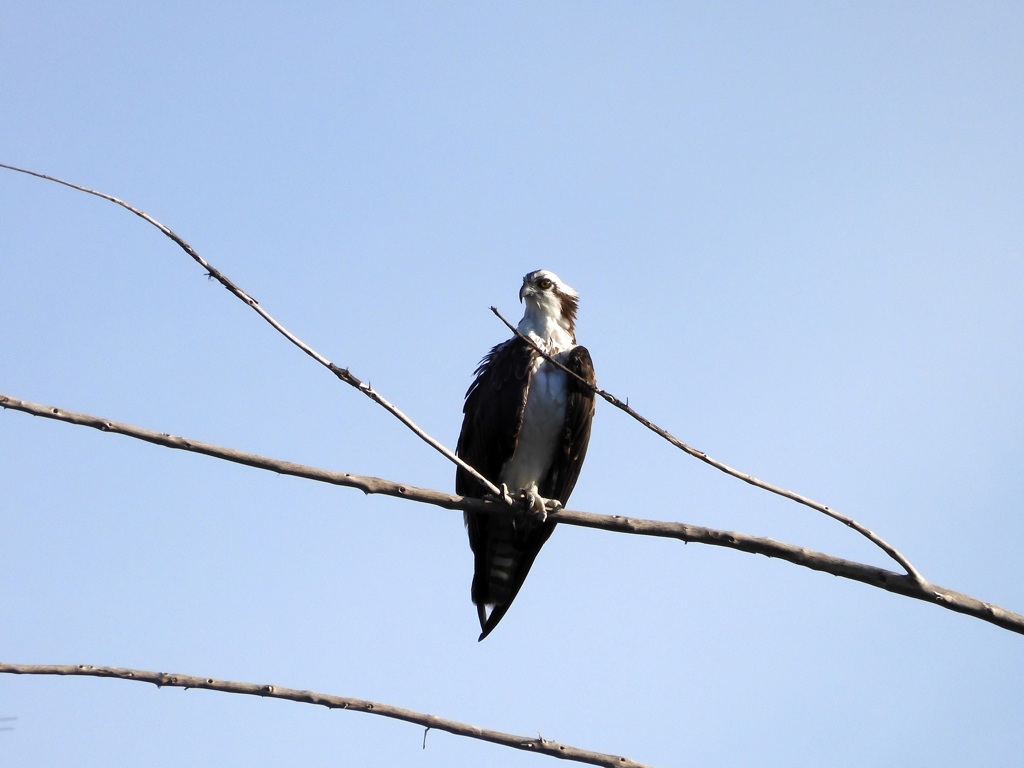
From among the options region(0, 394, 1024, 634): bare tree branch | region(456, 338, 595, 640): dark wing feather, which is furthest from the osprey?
region(0, 394, 1024, 634): bare tree branch

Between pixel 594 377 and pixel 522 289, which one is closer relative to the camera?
pixel 594 377

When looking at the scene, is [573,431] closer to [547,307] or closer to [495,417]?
[495,417]

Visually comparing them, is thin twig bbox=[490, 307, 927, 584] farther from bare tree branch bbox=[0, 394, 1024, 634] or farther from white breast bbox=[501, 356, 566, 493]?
white breast bbox=[501, 356, 566, 493]

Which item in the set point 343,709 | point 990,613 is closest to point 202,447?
point 343,709

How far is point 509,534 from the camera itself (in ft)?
24.1

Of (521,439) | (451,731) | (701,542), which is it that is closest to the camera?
(451,731)

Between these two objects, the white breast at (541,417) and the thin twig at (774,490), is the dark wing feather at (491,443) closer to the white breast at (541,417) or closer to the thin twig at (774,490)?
the white breast at (541,417)

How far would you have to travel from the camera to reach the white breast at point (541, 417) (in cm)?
722

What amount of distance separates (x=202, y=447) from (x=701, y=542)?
2.02 meters

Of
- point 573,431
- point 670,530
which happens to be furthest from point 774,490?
point 573,431

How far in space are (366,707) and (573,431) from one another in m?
3.41

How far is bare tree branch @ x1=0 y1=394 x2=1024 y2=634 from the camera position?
3902mm

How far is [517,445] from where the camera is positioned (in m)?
7.20

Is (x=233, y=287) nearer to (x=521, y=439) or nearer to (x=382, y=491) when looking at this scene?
(x=382, y=491)
